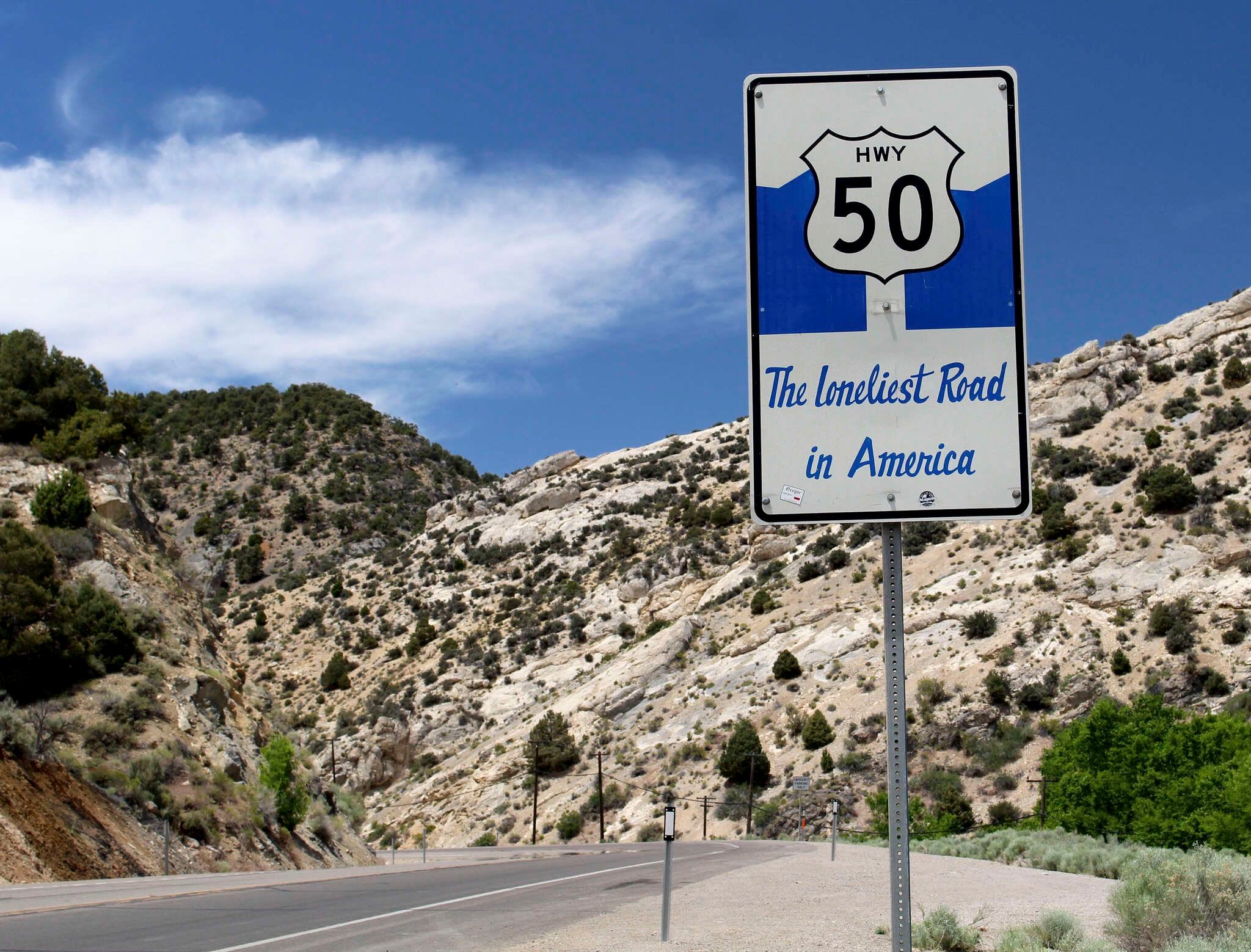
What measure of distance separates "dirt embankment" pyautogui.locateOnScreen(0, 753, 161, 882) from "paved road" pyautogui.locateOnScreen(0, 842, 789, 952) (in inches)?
129

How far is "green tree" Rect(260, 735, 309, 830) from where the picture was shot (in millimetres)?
27109

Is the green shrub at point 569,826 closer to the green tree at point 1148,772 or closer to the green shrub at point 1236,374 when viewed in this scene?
the green tree at point 1148,772

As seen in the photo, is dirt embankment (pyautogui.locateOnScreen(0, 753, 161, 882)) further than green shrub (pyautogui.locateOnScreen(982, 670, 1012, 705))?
No

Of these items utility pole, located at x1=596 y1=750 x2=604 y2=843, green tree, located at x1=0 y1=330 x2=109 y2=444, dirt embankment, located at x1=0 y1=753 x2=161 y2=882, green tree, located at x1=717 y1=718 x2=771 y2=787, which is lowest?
utility pole, located at x1=596 y1=750 x2=604 y2=843

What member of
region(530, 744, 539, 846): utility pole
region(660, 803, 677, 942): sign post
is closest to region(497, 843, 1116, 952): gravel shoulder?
region(660, 803, 677, 942): sign post

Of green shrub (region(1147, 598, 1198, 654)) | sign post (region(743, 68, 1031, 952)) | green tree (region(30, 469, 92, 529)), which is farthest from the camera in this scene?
green shrub (region(1147, 598, 1198, 654))

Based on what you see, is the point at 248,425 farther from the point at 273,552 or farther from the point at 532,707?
the point at 532,707

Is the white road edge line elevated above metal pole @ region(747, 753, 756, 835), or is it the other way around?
the white road edge line

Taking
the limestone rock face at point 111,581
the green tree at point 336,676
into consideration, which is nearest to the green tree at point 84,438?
the limestone rock face at point 111,581

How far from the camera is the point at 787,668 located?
52.7 meters

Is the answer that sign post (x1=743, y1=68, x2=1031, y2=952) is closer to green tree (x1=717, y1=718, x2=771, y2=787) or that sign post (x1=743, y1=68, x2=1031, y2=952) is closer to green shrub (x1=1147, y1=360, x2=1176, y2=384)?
green tree (x1=717, y1=718, x2=771, y2=787)

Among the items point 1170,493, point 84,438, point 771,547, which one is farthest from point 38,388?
point 1170,493

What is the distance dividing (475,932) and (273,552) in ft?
275

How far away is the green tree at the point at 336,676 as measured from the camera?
6944cm
